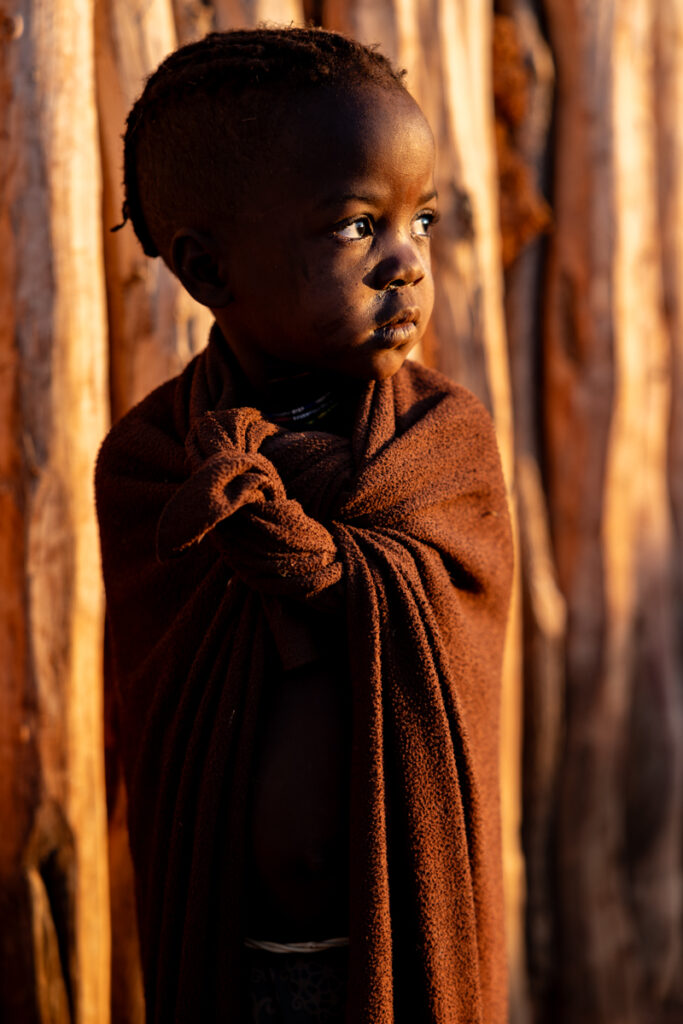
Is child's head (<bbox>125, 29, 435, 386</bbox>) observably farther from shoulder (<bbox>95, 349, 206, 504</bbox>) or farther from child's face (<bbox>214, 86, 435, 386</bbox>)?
shoulder (<bbox>95, 349, 206, 504</bbox>)

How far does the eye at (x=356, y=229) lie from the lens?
3.82ft

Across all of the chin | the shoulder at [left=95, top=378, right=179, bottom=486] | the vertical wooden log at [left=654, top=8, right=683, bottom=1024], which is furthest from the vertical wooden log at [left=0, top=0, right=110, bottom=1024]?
the vertical wooden log at [left=654, top=8, right=683, bottom=1024]

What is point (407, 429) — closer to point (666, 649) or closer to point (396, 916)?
point (396, 916)

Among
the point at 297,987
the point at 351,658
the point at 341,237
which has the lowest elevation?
the point at 297,987

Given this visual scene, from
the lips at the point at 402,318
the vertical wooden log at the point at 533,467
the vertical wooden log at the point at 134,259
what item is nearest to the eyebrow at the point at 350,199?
the lips at the point at 402,318

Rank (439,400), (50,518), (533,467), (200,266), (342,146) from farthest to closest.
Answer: (533,467) → (50,518) → (439,400) → (200,266) → (342,146)

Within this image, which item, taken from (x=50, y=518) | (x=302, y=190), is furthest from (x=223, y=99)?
(x=50, y=518)

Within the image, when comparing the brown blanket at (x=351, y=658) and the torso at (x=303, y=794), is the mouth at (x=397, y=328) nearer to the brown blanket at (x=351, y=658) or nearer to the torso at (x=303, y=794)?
the brown blanket at (x=351, y=658)

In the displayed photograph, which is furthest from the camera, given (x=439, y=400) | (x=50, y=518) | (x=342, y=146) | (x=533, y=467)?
(x=533, y=467)

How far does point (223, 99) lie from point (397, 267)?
28 centimetres

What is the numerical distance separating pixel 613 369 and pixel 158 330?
39.0 inches

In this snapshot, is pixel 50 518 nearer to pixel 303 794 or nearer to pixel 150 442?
pixel 150 442

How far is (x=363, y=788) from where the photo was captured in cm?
119

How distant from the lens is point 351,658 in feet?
3.98
